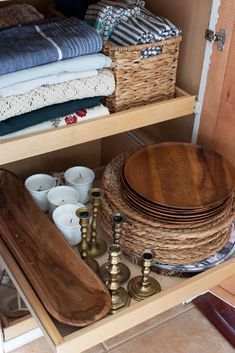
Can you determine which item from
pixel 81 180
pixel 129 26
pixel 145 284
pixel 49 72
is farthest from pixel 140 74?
pixel 145 284

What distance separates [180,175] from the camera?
100cm

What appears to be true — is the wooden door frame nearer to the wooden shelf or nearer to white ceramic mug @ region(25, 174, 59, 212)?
the wooden shelf

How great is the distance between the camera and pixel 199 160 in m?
1.05

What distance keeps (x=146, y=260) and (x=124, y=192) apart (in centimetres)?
16

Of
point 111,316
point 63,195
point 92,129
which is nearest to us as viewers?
point 111,316

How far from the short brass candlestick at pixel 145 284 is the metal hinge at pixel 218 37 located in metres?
0.44

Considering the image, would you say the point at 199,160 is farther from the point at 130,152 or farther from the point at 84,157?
the point at 84,157

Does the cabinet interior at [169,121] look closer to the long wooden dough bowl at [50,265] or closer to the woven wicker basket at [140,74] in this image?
the woven wicker basket at [140,74]

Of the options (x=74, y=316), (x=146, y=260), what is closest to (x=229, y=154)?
(x=146, y=260)


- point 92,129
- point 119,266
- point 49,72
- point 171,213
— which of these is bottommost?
point 119,266

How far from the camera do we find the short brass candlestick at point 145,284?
2.93 ft

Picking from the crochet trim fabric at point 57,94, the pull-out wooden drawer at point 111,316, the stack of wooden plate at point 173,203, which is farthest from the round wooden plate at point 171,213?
the crochet trim fabric at point 57,94

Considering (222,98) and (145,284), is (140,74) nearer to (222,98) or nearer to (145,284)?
(222,98)

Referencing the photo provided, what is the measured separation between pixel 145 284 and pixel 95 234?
16 centimetres
